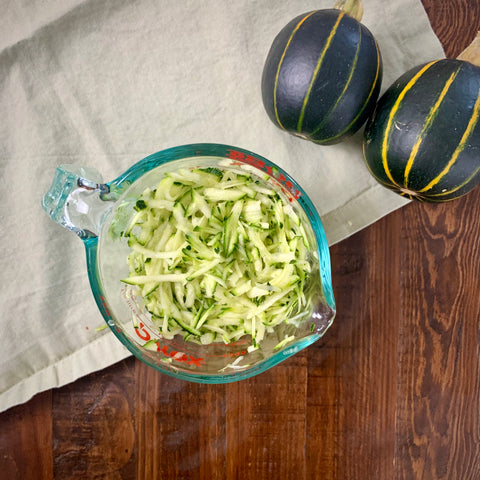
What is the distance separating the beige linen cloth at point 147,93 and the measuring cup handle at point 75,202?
0.83ft

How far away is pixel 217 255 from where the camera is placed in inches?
45.0

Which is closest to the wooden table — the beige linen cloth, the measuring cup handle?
the beige linen cloth

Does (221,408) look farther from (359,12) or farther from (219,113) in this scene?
(359,12)

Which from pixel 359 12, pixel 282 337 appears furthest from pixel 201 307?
pixel 359 12

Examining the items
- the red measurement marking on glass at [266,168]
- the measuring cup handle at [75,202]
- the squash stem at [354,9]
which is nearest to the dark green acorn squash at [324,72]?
the squash stem at [354,9]

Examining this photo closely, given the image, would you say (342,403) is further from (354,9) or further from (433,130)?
(354,9)

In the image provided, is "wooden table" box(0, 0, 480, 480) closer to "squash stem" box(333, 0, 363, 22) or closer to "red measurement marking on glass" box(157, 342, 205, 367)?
"red measurement marking on glass" box(157, 342, 205, 367)

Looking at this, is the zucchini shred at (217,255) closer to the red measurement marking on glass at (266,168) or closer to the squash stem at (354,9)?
the red measurement marking on glass at (266,168)

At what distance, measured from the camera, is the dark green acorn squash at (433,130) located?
117 cm

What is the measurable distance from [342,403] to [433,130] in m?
0.83

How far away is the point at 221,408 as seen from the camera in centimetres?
149

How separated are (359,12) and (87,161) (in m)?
0.82

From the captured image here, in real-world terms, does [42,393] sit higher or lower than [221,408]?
higher

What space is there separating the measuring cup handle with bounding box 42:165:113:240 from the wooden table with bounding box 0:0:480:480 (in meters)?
0.52
